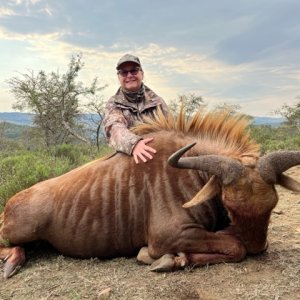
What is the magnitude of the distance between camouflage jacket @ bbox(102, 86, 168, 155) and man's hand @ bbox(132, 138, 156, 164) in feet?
0.64

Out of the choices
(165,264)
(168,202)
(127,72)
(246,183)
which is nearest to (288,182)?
(246,183)

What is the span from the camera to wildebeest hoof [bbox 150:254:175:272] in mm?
4195

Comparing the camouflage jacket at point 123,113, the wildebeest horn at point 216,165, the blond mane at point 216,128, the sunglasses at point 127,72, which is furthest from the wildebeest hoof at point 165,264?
the sunglasses at point 127,72

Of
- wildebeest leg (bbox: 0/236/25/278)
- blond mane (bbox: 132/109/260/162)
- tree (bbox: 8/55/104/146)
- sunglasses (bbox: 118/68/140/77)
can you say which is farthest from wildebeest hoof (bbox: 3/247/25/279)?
tree (bbox: 8/55/104/146)

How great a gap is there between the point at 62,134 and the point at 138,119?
15954 millimetres

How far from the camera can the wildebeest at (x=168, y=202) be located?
3.95m

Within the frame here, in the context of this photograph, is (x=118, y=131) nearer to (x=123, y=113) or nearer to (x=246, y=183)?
(x=123, y=113)

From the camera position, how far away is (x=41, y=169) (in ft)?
27.5

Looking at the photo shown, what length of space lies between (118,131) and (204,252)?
167 cm

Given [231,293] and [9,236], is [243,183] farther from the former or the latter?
[9,236]

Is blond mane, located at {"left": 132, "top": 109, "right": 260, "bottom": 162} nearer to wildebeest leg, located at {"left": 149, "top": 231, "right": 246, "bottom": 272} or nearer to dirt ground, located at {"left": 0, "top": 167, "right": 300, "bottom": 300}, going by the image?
wildebeest leg, located at {"left": 149, "top": 231, "right": 246, "bottom": 272}

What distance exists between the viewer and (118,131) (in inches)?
204

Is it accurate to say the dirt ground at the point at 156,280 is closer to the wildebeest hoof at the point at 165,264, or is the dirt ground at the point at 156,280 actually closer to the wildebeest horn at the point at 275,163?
the wildebeest hoof at the point at 165,264

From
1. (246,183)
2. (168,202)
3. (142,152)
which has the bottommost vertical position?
(168,202)
